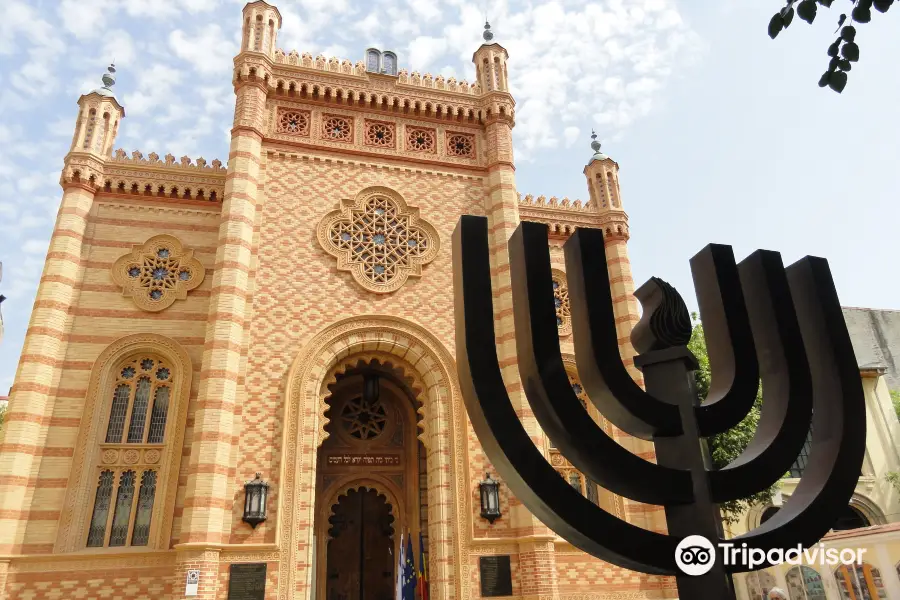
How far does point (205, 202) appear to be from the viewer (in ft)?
48.6

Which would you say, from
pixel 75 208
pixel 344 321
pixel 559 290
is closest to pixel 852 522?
pixel 559 290

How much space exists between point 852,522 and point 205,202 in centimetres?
2228

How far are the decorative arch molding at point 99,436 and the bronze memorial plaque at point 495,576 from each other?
6296 millimetres

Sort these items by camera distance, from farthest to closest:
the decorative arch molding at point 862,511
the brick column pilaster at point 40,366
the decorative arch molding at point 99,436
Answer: the decorative arch molding at point 862,511, the decorative arch molding at point 99,436, the brick column pilaster at point 40,366

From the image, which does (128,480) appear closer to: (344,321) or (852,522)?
(344,321)

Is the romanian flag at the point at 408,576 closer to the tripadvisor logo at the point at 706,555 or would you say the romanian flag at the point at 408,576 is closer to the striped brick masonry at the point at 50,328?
the striped brick masonry at the point at 50,328

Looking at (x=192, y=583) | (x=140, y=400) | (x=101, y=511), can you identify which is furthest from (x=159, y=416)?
(x=192, y=583)

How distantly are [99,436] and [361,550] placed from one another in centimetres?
662

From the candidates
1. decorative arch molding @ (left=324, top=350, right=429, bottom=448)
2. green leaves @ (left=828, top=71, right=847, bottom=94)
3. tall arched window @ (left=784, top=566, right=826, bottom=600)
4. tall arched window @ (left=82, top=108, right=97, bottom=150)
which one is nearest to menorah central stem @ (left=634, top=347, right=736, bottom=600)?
green leaves @ (left=828, top=71, right=847, bottom=94)

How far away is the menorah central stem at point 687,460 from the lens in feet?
9.71

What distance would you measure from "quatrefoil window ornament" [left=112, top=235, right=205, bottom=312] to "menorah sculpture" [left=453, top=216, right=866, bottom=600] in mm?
12188

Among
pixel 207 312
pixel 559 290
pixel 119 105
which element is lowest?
pixel 207 312

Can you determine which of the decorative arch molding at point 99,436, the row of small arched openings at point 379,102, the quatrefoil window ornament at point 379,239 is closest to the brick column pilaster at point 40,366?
the decorative arch molding at point 99,436

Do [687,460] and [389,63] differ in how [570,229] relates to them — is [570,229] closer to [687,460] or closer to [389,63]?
[389,63]
